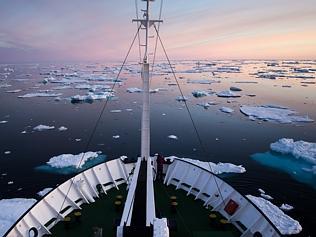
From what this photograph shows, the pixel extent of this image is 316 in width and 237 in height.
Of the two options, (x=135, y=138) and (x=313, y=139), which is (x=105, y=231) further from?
(x=313, y=139)

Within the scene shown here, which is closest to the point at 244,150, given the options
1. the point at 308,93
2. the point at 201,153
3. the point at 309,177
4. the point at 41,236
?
the point at 201,153

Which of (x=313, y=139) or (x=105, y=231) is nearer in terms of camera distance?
(x=105, y=231)

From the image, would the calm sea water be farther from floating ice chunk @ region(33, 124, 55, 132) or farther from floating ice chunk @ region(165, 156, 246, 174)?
floating ice chunk @ region(33, 124, 55, 132)

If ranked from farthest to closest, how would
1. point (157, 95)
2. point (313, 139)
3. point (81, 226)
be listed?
1. point (157, 95)
2. point (313, 139)
3. point (81, 226)

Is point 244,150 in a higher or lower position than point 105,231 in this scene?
lower

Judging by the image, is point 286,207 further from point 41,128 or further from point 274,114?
point 41,128

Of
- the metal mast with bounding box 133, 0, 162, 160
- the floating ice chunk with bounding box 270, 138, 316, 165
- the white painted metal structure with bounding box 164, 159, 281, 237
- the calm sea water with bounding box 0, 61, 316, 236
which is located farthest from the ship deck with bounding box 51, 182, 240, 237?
the floating ice chunk with bounding box 270, 138, 316, 165

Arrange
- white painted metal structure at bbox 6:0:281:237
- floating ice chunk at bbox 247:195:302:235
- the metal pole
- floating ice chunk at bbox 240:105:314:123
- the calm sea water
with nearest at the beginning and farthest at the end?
white painted metal structure at bbox 6:0:281:237 → the metal pole → floating ice chunk at bbox 247:195:302:235 → the calm sea water → floating ice chunk at bbox 240:105:314:123
